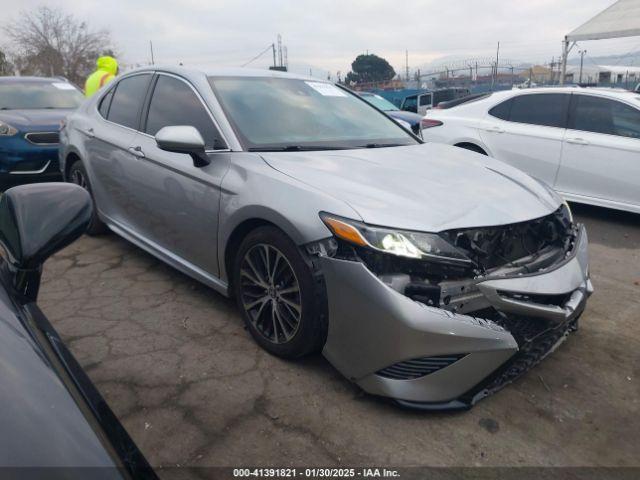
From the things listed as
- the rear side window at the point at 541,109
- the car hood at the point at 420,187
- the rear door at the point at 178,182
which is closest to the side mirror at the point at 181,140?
the rear door at the point at 178,182

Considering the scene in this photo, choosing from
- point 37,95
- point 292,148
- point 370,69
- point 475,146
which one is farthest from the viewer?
point 370,69

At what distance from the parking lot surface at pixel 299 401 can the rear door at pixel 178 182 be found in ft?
1.49

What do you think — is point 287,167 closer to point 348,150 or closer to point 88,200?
point 348,150

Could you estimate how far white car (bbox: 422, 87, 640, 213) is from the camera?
542cm

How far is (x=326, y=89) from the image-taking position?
380cm

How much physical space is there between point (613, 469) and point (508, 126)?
193 inches

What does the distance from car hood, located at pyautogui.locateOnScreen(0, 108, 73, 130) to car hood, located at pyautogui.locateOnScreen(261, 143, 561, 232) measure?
467 cm

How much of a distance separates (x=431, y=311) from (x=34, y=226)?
1.47 metres

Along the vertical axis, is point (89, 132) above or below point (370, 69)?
below

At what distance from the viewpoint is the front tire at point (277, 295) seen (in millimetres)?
2408

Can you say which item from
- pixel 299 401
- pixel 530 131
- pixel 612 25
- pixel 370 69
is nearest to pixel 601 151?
pixel 530 131

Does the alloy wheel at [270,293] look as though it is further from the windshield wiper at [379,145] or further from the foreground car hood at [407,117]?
the foreground car hood at [407,117]

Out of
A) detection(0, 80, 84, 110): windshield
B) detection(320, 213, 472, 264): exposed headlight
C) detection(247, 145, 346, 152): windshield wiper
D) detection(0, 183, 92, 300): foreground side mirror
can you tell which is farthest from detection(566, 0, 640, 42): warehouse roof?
detection(0, 183, 92, 300): foreground side mirror

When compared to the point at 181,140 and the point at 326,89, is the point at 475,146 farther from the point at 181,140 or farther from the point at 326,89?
the point at 181,140
